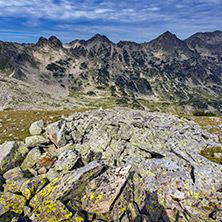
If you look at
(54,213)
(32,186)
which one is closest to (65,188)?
(54,213)

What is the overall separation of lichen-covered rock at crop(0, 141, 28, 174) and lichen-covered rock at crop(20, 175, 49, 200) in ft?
14.8

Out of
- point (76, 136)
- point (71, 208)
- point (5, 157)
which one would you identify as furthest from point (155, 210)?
point (5, 157)

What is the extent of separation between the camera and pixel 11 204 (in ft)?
29.5

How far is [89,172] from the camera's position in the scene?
34.4 ft

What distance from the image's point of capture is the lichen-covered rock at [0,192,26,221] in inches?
333

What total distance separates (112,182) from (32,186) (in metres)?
6.69

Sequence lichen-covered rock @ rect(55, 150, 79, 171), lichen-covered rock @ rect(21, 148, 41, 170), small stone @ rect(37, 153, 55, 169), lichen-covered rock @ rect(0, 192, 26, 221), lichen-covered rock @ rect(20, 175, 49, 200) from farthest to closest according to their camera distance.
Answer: small stone @ rect(37, 153, 55, 169)
lichen-covered rock @ rect(21, 148, 41, 170)
lichen-covered rock @ rect(55, 150, 79, 171)
lichen-covered rock @ rect(20, 175, 49, 200)
lichen-covered rock @ rect(0, 192, 26, 221)

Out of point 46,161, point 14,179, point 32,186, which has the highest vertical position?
point 32,186

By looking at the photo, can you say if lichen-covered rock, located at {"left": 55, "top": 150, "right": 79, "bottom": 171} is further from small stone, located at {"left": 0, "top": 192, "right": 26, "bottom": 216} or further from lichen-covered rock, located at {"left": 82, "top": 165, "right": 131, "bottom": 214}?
lichen-covered rock, located at {"left": 82, "top": 165, "right": 131, "bottom": 214}

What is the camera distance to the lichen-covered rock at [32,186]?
32.7ft

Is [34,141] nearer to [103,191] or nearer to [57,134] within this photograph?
[57,134]

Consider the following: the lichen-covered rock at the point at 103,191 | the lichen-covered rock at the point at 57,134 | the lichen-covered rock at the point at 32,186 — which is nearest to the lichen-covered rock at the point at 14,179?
the lichen-covered rock at the point at 32,186

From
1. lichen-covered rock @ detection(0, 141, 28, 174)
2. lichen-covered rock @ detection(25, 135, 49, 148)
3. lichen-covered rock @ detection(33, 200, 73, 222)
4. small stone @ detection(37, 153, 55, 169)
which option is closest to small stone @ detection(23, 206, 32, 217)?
lichen-covered rock @ detection(33, 200, 73, 222)

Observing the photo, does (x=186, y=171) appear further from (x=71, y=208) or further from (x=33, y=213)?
(x=33, y=213)
